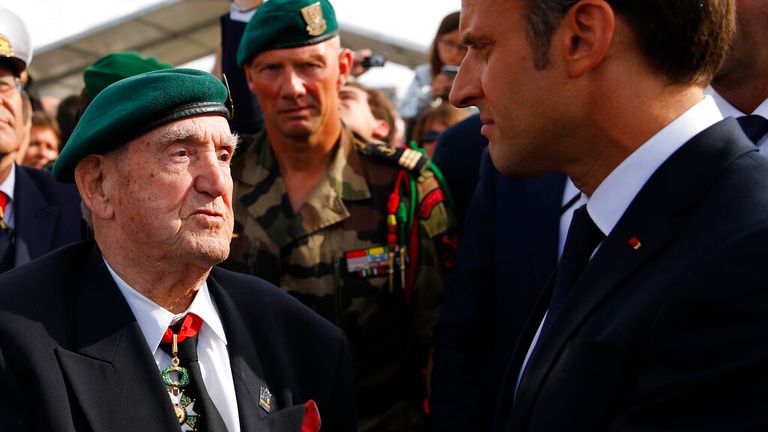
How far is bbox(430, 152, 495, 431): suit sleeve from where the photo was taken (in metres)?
3.16

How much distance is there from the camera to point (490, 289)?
325cm

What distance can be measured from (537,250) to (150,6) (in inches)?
270

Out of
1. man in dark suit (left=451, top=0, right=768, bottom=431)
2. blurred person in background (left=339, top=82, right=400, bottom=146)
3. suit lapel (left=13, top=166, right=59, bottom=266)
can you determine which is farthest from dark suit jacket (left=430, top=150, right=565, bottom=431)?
blurred person in background (left=339, top=82, right=400, bottom=146)

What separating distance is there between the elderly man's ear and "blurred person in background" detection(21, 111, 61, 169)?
13.0 ft

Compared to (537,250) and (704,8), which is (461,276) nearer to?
(537,250)

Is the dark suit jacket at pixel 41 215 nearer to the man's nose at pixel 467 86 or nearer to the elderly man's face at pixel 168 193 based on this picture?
the elderly man's face at pixel 168 193

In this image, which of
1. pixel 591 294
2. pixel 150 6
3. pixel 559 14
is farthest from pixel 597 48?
pixel 150 6

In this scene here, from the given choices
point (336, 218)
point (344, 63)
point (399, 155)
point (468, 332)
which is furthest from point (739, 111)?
point (344, 63)

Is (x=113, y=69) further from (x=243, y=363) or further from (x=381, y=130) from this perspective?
(x=381, y=130)

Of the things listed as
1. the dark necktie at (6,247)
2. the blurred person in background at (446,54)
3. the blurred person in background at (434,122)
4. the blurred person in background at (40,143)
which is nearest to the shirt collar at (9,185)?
the dark necktie at (6,247)

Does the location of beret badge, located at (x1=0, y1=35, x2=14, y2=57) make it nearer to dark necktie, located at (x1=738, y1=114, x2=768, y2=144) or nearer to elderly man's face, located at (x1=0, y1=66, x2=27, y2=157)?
elderly man's face, located at (x1=0, y1=66, x2=27, y2=157)

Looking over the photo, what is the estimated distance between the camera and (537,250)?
3.06 m

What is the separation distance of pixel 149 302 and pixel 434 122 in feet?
12.4

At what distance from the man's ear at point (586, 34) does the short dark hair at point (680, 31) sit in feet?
0.07
